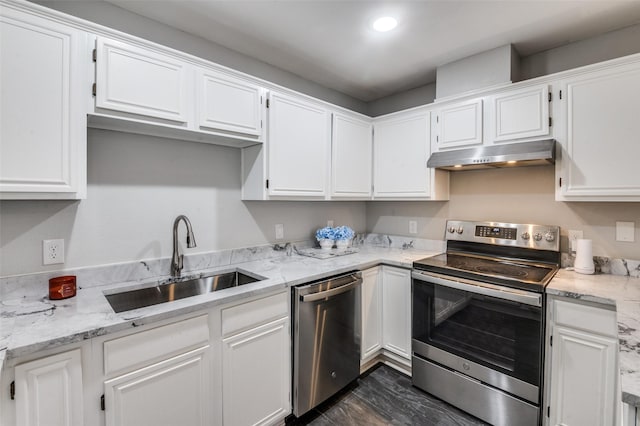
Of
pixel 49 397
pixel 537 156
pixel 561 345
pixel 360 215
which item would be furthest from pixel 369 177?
pixel 49 397

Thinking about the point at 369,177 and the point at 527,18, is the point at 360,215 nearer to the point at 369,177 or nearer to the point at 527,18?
the point at 369,177

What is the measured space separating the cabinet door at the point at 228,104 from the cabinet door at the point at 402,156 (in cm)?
131

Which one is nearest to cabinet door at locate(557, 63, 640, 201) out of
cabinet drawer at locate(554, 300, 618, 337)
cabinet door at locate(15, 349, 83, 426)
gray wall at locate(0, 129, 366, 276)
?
cabinet drawer at locate(554, 300, 618, 337)

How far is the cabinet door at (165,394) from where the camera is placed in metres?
1.25

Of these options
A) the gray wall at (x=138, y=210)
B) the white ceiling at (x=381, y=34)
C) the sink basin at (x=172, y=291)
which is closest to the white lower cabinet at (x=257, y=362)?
the sink basin at (x=172, y=291)

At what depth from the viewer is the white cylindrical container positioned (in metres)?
1.91

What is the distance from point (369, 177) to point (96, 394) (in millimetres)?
2492

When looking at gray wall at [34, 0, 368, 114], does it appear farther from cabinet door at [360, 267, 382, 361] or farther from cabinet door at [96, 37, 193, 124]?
cabinet door at [360, 267, 382, 361]

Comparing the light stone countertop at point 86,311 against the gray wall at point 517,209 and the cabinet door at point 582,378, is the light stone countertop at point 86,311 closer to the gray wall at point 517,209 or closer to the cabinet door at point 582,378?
the gray wall at point 517,209

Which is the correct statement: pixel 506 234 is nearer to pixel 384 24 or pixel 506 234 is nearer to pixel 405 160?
pixel 405 160

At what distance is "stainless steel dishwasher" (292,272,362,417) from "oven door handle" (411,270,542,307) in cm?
50

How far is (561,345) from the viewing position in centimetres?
165

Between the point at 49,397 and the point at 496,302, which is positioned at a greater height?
the point at 496,302

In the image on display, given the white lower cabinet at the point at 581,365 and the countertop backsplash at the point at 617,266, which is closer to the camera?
the white lower cabinet at the point at 581,365
